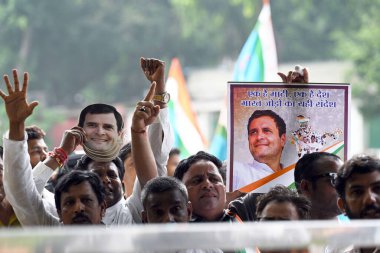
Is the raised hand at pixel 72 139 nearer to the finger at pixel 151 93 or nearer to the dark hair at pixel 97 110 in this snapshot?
the dark hair at pixel 97 110

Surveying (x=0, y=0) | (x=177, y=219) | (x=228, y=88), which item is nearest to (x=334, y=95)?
(x=228, y=88)

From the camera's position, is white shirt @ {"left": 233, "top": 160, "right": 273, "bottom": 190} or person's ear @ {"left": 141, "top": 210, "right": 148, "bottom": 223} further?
white shirt @ {"left": 233, "top": 160, "right": 273, "bottom": 190}

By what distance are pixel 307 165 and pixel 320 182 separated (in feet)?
0.40

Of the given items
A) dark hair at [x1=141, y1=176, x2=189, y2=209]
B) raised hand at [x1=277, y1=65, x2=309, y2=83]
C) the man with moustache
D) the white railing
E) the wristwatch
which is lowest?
the white railing

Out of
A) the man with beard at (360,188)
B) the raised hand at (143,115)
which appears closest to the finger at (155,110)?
the raised hand at (143,115)

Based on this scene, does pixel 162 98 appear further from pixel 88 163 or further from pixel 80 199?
pixel 80 199

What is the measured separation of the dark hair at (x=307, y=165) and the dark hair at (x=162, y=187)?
1.87 ft

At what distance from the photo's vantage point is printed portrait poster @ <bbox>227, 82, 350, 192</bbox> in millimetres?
4668

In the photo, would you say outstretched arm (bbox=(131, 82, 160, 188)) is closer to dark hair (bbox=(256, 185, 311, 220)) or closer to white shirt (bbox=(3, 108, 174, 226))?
white shirt (bbox=(3, 108, 174, 226))

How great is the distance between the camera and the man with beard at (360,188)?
3789 millimetres

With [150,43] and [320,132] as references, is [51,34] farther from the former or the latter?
[320,132]

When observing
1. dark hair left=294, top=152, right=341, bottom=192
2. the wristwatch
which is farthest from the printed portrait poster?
the wristwatch

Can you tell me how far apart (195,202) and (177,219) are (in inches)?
16.0

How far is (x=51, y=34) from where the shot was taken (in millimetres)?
37094
